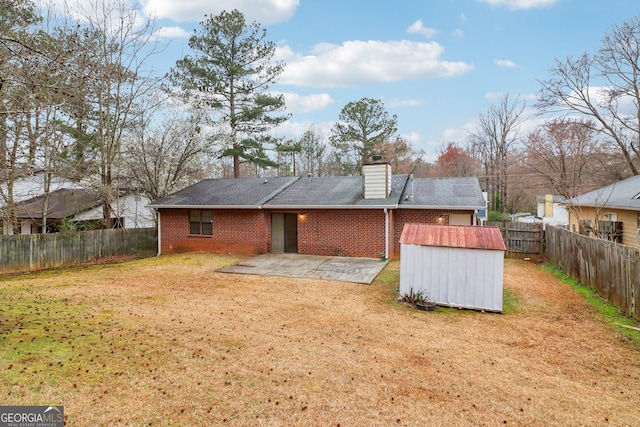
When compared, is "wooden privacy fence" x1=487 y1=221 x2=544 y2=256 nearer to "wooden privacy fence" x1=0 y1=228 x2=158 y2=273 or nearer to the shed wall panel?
the shed wall panel

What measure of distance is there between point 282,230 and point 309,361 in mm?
10202

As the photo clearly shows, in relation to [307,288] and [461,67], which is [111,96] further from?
[461,67]

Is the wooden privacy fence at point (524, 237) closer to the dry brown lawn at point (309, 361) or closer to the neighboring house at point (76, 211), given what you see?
the dry brown lawn at point (309, 361)

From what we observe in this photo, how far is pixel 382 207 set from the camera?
12523 millimetres

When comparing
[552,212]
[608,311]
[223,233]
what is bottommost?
[608,311]

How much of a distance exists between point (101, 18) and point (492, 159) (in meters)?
29.3

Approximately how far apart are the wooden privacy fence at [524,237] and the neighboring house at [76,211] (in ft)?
54.2

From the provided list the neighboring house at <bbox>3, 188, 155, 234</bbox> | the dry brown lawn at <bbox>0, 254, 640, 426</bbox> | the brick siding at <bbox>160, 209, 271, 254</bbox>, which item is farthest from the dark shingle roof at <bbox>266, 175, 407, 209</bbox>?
the neighboring house at <bbox>3, 188, 155, 234</bbox>

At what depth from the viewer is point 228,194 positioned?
15383 millimetres

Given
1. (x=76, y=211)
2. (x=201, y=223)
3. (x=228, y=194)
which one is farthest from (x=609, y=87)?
(x=76, y=211)

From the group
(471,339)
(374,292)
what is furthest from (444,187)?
(471,339)

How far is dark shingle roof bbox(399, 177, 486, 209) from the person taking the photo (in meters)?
12.6

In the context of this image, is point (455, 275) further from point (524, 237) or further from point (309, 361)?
point (524, 237)

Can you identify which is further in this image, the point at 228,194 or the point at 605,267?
the point at 228,194
